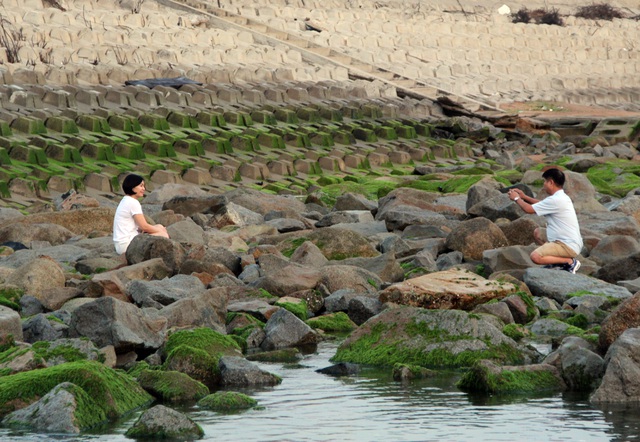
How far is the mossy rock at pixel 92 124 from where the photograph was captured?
21.5m

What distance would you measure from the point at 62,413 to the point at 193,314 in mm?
2755

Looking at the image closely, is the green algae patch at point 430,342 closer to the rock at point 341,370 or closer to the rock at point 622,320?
the rock at point 341,370

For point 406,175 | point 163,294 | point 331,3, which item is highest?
point 331,3

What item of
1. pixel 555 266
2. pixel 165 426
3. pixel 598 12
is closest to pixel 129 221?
pixel 555 266

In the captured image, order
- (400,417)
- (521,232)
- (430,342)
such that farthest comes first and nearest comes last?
(521,232), (430,342), (400,417)

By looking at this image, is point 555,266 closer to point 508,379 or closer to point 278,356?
point 278,356

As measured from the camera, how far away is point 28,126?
67.0 ft

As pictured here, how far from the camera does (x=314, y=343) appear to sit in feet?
33.8

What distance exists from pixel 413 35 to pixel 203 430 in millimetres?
31256

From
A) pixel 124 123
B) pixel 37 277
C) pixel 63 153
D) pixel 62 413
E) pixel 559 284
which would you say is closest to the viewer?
pixel 62 413

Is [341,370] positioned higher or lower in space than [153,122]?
lower

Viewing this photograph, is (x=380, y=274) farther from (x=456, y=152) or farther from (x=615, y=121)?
(x=615, y=121)

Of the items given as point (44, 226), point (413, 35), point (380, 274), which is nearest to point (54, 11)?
point (413, 35)

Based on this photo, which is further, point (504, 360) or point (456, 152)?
point (456, 152)
